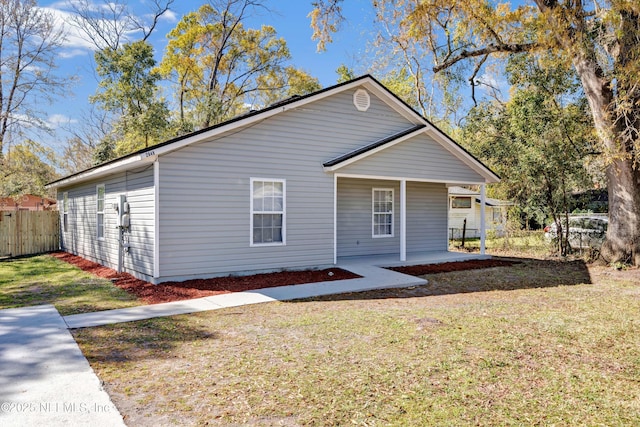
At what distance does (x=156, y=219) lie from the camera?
29.1 ft

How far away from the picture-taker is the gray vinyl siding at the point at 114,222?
934 centimetres

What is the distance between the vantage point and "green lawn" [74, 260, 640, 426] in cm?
349

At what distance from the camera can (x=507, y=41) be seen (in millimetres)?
13953

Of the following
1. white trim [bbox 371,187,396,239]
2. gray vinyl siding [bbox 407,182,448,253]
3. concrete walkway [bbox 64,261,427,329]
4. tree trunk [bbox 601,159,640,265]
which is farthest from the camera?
gray vinyl siding [bbox 407,182,448,253]

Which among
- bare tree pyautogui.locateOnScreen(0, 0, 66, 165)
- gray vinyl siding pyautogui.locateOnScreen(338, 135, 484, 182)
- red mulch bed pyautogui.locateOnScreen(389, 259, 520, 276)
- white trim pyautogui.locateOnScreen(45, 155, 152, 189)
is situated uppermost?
bare tree pyautogui.locateOnScreen(0, 0, 66, 165)

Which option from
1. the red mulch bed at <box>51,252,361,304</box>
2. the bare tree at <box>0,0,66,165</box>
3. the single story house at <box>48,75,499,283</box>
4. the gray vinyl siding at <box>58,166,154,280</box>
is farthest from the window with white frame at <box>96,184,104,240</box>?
the bare tree at <box>0,0,66,165</box>

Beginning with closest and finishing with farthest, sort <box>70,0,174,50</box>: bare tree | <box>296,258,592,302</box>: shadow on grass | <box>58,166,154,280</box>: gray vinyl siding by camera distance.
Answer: <box>296,258,592,302</box>: shadow on grass, <box>58,166,154,280</box>: gray vinyl siding, <box>70,0,174,50</box>: bare tree

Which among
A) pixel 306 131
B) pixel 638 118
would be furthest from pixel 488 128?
pixel 306 131

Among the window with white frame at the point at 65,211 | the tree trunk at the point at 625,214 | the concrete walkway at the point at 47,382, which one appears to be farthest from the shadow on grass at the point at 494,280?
the window with white frame at the point at 65,211

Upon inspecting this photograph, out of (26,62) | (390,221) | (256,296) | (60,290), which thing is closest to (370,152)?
(390,221)

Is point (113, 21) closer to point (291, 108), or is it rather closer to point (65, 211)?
point (65, 211)

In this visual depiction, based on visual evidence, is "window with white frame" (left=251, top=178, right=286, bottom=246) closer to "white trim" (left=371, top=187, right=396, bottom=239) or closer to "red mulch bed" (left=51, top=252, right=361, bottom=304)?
"red mulch bed" (left=51, top=252, right=361, bottom=304)

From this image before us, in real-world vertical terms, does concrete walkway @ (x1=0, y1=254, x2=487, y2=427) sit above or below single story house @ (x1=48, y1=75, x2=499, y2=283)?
below

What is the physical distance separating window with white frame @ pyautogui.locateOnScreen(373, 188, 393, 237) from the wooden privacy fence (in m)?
13.4
